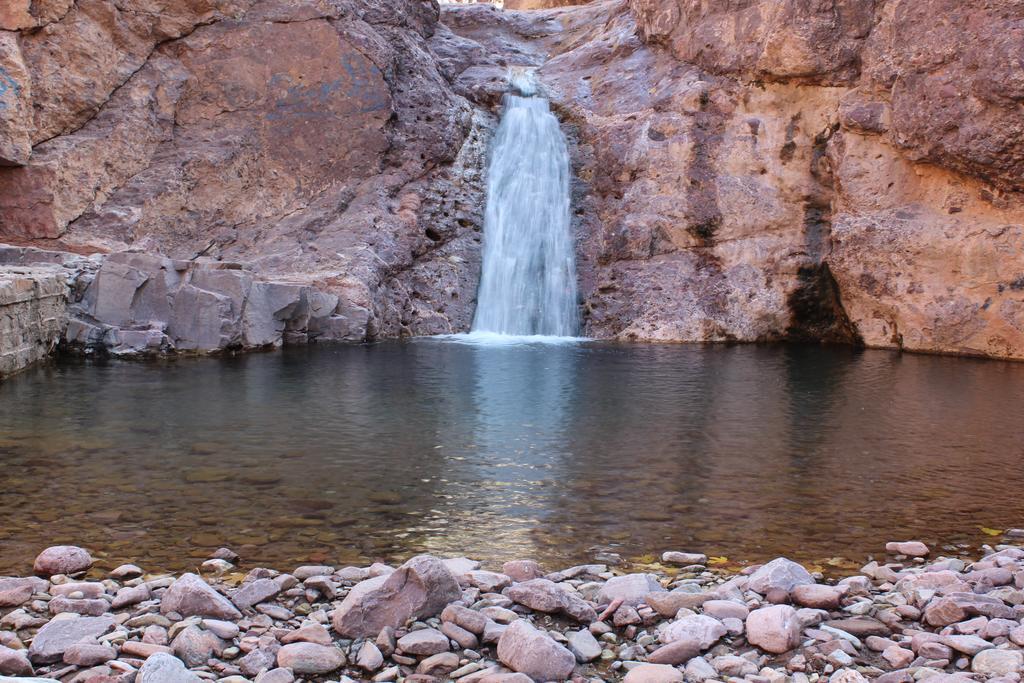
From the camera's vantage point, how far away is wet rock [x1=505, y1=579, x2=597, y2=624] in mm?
3494

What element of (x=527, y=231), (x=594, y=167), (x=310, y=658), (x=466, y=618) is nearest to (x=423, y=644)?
(x=466, y=618)

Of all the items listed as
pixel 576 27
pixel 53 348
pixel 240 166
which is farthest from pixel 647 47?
pixel 53 348

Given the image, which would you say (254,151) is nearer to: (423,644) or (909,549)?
(909,549)

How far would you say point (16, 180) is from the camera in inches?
639

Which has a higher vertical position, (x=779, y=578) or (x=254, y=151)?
(x=254, y=151)

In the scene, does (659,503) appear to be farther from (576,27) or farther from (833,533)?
(576,27)

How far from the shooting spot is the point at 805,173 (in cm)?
1792

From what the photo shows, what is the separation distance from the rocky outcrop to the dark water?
643 centimetres

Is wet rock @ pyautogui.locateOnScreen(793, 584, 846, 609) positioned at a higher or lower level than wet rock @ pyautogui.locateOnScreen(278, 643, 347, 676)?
higher

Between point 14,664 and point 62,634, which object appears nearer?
point 14,664

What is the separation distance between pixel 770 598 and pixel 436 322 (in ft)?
47.8

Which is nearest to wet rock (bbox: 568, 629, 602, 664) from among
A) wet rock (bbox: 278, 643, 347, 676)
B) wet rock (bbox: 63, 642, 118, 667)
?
wet rock (bbox: 278, 643, 347, 676)

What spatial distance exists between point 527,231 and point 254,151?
5916mm

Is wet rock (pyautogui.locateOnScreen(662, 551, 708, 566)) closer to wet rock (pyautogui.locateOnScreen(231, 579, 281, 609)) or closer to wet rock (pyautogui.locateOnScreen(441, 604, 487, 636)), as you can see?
wet rock (pyautogui.locateOnScreen(441, 604, 487, 636))
